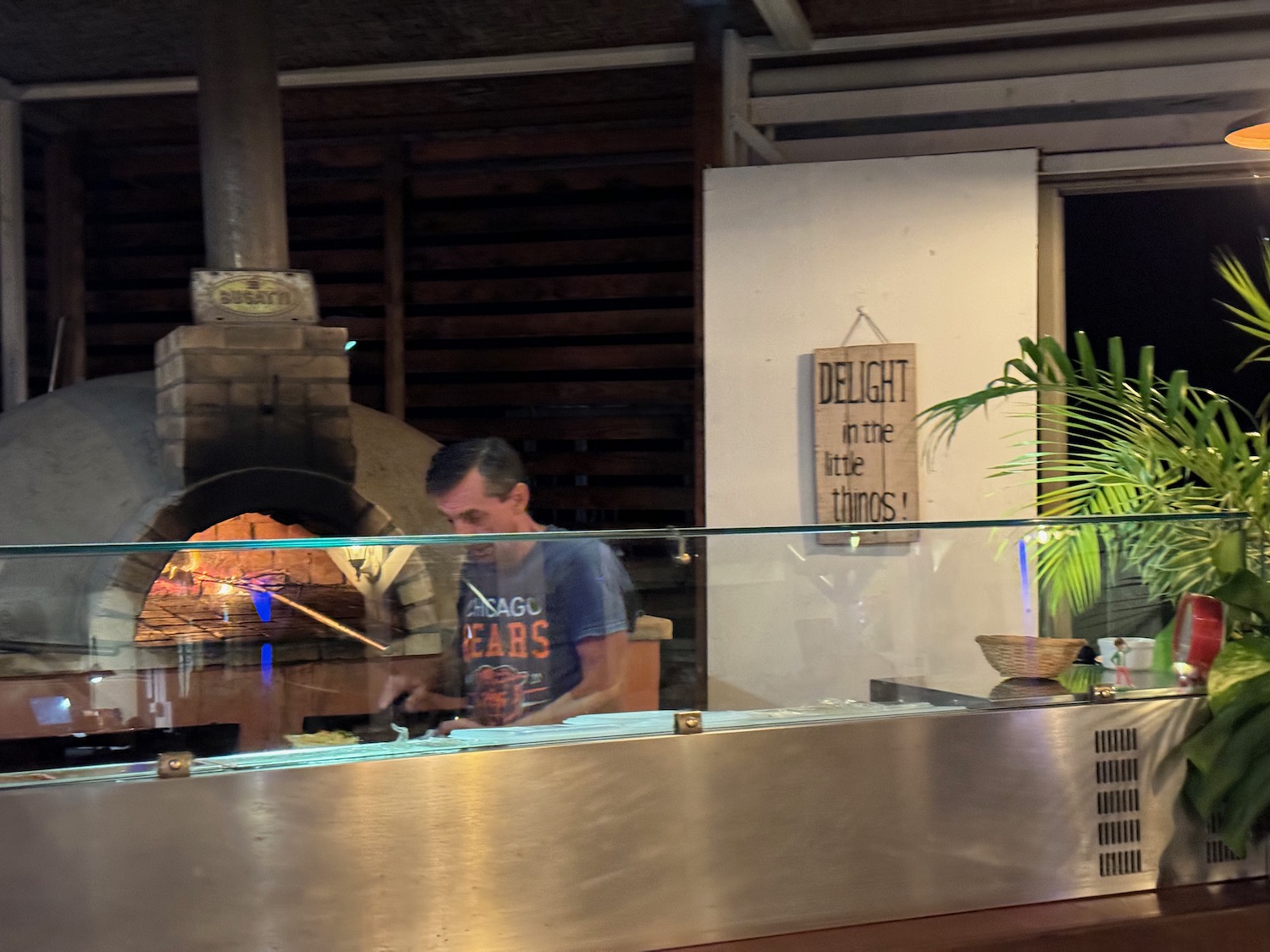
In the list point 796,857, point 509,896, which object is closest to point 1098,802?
point 796,857

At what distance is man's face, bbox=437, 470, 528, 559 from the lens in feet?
7.43

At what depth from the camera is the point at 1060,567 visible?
80.8 inches

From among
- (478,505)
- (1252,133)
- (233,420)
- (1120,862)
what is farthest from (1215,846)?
(233,420)

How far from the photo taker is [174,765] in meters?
1.50

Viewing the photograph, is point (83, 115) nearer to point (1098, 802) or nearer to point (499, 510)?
point (499, 510)

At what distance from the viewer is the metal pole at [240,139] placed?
427cm

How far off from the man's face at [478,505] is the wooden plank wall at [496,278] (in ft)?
11.0

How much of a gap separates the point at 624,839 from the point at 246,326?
3080mm

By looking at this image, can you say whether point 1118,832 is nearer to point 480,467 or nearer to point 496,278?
point 480,467

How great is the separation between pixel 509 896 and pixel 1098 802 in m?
0.95

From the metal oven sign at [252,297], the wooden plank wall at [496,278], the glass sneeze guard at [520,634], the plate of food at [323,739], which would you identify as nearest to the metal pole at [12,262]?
the wooden plank wall at [496,278]

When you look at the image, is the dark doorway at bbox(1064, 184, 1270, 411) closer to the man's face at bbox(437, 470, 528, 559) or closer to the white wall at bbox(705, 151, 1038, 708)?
the white wall at bbox(705, 151, 1038, 708)

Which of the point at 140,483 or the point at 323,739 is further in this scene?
the point at 140,483

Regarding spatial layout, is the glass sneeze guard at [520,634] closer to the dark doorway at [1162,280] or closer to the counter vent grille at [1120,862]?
the counter vent grille at [1120,862]
